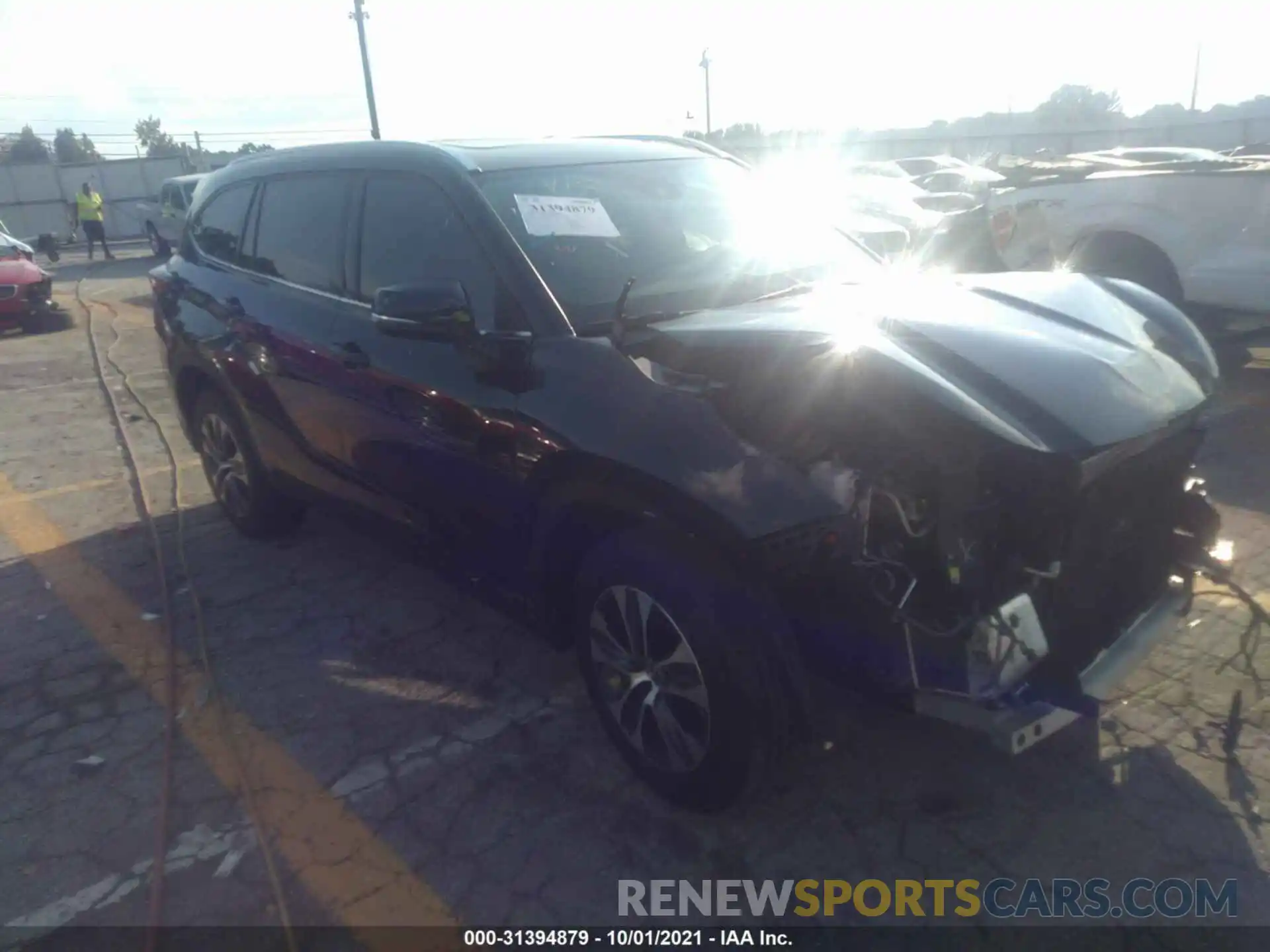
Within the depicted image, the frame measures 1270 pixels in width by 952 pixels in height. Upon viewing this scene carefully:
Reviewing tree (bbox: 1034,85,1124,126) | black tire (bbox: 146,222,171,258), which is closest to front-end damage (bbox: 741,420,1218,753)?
black tire (bbox: 146,222,171,258)

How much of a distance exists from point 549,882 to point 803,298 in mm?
1999

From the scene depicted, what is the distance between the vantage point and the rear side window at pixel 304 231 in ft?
13.3

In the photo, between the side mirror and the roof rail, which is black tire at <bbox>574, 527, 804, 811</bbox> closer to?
the side mirror

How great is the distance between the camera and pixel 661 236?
365cm

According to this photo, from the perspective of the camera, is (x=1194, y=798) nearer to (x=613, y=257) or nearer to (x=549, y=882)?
(x=549, y=882)

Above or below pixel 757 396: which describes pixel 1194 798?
below

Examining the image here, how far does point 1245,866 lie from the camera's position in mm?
2645

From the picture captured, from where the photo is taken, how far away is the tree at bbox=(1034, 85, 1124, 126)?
146 ft

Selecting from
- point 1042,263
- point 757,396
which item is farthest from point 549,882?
point 1042,263

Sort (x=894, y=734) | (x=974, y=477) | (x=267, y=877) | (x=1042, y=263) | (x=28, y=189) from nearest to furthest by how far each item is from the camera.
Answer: (x=974, y=477)
(x=267, y=877)
(x=894, y=734)
(x=1042, y=263)
(x=28, y=189)

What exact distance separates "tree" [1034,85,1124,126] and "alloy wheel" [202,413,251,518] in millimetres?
44980

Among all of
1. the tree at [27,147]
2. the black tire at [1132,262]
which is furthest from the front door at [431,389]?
the tree at [27,147]

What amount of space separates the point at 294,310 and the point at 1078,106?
205 feet

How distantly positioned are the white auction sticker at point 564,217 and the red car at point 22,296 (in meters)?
12.1
